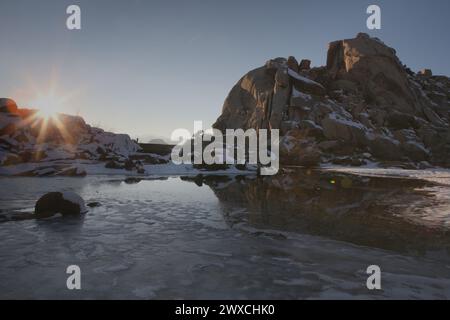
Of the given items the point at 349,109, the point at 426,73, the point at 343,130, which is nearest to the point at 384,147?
the point at 343,130

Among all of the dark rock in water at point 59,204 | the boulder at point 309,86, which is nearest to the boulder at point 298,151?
the boulder at point 309,86

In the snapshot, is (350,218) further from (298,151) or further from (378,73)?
(378,73)

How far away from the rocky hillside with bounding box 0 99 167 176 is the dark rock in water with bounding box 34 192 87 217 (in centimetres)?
1807

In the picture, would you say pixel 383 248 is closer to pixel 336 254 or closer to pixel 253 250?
pixel 336 254

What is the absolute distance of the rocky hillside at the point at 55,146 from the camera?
28619 mm

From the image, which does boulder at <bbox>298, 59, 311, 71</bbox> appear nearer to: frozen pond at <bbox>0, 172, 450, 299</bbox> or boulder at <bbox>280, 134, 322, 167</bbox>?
boulder at <bbox>280, 134, 322, 167</bbox>

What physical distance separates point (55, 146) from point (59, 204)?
29.0 meters

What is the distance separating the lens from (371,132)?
196 feet

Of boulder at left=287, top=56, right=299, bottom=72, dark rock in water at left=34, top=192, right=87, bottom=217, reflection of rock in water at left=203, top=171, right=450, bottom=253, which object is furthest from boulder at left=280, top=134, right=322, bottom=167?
dark rock in water at left=34, top=192, right=87, bottom=217

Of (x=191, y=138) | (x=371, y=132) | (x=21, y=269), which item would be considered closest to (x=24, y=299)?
(x=21, y=269)

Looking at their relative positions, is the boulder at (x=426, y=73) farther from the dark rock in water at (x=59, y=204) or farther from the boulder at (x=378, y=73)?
the dark rock in water at (x=59, y=204)

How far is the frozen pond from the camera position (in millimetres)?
4819
